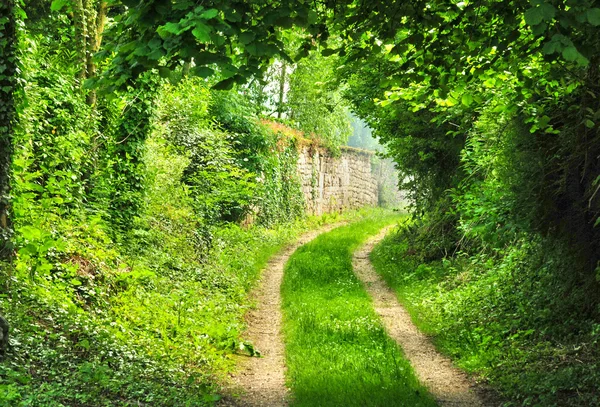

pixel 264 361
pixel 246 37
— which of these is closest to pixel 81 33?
pixel 264 361

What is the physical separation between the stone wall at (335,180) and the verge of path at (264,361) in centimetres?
1327

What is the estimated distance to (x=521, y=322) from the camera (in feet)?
30.5

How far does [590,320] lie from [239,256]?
980 centimetres

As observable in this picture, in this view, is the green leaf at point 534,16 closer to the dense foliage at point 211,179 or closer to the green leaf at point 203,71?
the dense foliage at point 211,179

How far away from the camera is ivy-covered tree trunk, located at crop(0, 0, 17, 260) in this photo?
23.9 feet

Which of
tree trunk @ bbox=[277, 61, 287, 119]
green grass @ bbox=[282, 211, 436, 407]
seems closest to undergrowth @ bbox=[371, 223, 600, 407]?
green grass @ bbox=[282, 211, 436, 407]

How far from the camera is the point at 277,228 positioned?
77.3 ft

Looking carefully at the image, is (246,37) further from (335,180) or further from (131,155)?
(335,180)

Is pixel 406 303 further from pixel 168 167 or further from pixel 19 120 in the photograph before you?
pixel 19 120

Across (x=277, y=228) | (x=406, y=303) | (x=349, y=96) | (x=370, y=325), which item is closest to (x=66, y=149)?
(x=370, y=325)

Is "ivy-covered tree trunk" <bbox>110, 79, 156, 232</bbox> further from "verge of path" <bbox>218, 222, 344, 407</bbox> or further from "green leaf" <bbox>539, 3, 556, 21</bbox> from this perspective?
"green leaf" <bbox>539, 3, 556, 21</bbox>

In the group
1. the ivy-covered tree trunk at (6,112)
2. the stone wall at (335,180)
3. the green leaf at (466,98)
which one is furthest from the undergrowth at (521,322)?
the stone wall at (335,180)

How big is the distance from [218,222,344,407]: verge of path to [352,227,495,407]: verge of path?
72.8 inches

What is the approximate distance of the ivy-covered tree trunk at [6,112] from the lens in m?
7.28
